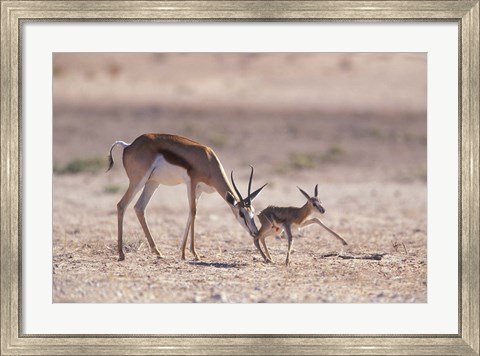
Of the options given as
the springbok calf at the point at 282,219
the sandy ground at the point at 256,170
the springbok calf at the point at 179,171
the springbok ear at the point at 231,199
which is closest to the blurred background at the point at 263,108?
the sandy ground at the point at 256,170

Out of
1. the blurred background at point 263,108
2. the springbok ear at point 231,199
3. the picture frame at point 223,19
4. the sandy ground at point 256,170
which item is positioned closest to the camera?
the picture frame at point 223,19

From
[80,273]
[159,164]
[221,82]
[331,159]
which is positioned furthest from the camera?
[221,82]

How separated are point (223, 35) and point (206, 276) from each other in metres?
2.84

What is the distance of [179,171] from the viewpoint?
441 inches

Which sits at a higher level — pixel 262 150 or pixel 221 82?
pixel 221 82

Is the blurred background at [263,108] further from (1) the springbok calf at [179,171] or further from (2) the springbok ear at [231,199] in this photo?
(2) the springbok ear at [231,199]

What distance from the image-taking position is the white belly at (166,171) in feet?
36.6

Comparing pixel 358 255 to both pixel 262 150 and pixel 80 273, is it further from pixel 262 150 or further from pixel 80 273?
pixel 262 150

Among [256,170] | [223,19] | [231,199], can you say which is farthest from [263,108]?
[223,19]

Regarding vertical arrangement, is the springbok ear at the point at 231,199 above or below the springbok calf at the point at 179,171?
below

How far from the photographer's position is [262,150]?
2820 cm

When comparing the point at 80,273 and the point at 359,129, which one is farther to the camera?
the point at 359,129

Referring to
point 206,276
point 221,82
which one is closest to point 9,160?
point 206,276

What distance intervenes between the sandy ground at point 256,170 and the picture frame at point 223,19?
687 mm
